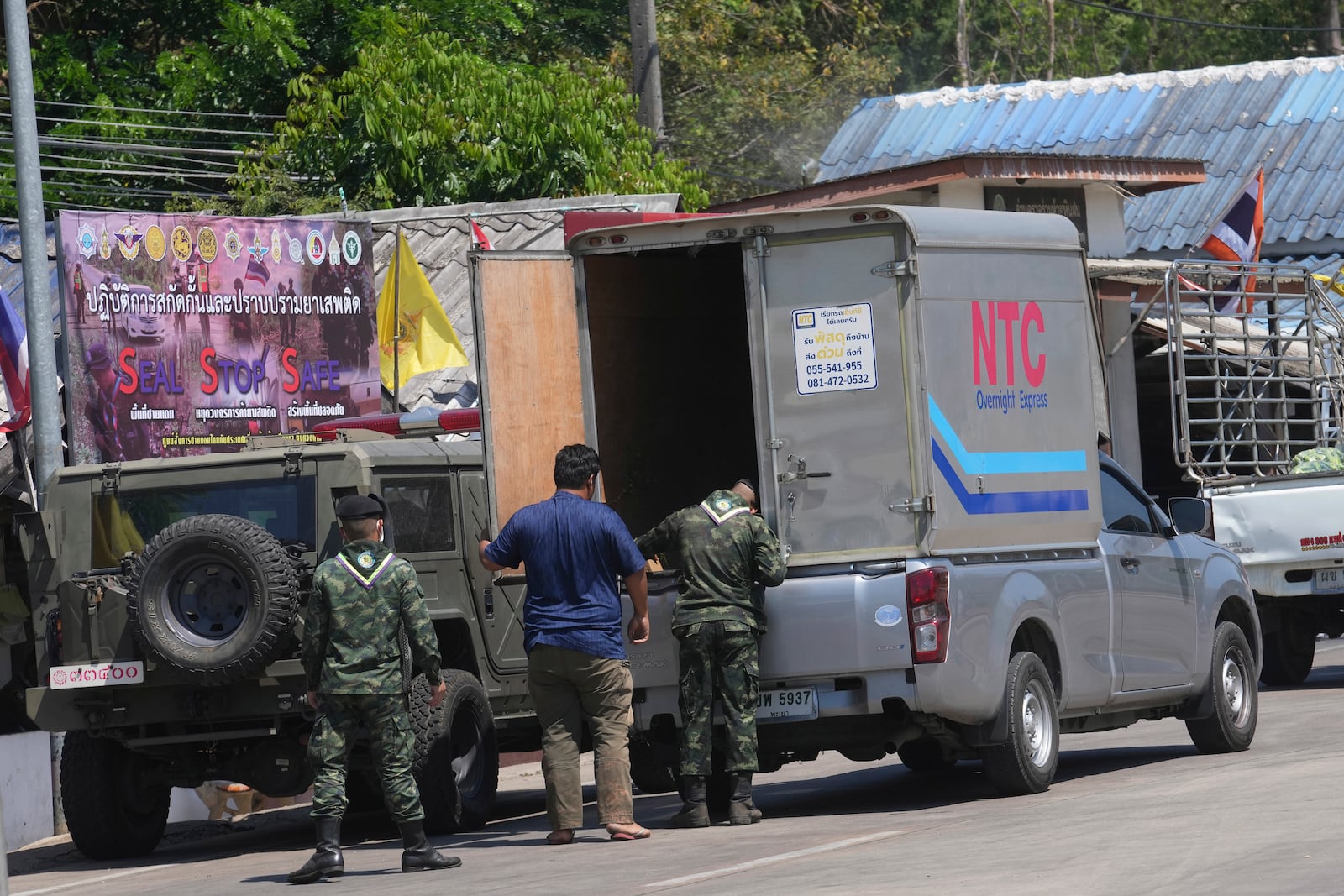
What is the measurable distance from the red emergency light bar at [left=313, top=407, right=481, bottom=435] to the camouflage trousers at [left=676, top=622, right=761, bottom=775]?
2964 millimetres

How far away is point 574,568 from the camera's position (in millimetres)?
9633

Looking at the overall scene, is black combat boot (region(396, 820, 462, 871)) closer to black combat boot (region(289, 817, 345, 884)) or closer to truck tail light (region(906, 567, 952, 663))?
black combat boot (region(289, 817, 345, 884))

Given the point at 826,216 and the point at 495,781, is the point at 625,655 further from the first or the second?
the point at 826,216

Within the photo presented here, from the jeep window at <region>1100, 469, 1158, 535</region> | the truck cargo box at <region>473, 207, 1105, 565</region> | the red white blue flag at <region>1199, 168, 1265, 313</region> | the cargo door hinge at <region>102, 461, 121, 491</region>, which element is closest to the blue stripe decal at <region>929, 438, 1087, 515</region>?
the truck cargo box at <region>473, 207, 1105, 565</region>

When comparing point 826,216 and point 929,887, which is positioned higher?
point 826,216

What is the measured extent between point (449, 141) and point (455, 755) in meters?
11.4

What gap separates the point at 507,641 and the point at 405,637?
100 inches

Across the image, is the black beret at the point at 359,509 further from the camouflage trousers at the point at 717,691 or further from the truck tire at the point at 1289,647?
the truck tire at the point at 1289,647

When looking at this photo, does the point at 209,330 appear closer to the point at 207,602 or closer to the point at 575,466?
the point at 207,602

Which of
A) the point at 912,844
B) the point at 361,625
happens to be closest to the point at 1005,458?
the point at 912,844

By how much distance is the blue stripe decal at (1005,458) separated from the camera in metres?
9.77

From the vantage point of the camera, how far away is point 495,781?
36.9 feet

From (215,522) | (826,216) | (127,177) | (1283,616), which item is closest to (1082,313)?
(826,216)

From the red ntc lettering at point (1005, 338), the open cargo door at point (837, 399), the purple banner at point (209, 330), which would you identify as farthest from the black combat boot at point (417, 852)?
the purple banner at point (209, 330)
